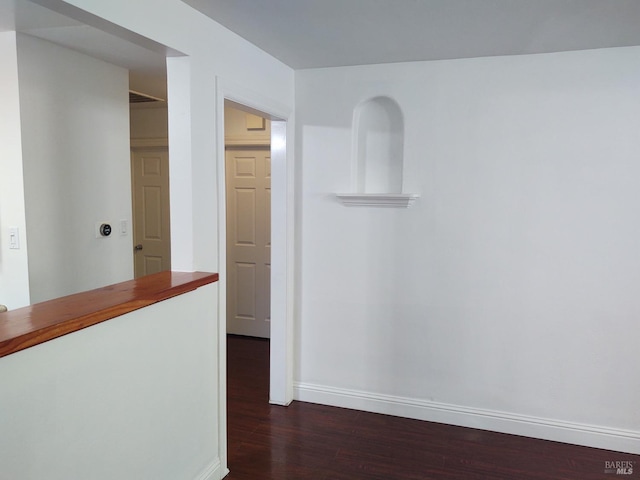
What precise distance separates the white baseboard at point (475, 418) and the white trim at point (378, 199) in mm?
1275

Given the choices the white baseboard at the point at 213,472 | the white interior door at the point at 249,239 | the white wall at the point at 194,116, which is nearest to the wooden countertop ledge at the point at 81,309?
the white wall at the point at 194,116

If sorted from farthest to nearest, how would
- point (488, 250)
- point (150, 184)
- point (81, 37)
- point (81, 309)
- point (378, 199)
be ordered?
1. point (150, 184)
2. point (378, 199)
3. point (488, 250)
4. point (81, 37)
5. point (81, 309)

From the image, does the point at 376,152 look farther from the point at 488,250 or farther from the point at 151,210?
the point at 151,210

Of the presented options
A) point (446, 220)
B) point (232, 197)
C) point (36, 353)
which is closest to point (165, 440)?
point (36, 353)

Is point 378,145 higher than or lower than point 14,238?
higher

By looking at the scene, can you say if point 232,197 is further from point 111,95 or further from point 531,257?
point 531,257

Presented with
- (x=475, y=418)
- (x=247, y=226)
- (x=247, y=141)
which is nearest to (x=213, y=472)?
(x=475, y=418)

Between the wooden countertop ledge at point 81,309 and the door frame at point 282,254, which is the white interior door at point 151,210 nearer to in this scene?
the door frame at point 282,254

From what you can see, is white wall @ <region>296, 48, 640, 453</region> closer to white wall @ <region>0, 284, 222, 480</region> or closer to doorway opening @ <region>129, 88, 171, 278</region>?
white wall @ <region>0, 284, 222, 480</region>

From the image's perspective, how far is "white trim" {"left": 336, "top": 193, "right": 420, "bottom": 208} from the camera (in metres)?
3.02

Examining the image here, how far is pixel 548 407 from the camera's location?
9.58 feet

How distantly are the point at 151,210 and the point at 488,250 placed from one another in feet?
10.7

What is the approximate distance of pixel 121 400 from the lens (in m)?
1.75

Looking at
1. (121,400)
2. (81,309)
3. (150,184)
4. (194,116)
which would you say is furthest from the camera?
(150,184)
